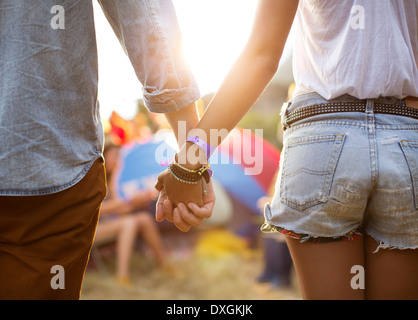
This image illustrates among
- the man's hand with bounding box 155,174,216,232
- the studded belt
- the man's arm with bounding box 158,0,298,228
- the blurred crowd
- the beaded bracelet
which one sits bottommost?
the blurred crowd

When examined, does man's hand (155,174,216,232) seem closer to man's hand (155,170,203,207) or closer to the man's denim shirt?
man's hand (155,170,203,207)

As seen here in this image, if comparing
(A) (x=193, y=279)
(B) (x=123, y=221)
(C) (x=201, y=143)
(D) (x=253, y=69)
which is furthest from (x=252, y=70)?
(B) (x=123, y=221)

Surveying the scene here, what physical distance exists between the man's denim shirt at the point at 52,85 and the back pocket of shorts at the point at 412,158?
2.29 feet

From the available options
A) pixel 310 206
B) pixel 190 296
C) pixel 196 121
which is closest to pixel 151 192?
pixel 190 296

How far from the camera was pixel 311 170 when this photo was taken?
1.08 metres

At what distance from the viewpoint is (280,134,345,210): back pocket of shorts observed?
1.07m

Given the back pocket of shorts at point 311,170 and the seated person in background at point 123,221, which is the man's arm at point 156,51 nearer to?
the back pocket of shorts at point 311,170

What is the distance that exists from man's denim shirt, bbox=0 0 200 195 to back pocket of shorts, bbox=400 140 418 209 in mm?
698

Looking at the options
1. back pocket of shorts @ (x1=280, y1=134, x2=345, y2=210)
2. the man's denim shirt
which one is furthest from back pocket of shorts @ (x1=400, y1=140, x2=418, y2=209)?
the man's denim shirt

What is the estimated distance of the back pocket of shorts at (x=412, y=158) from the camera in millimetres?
1046

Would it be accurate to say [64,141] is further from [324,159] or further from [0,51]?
[324,159]

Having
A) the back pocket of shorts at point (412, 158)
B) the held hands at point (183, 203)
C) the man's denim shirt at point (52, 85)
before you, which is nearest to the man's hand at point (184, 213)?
the held hands at point (183, 203)

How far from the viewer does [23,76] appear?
3.58 feet

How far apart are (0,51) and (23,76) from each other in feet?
0.31
